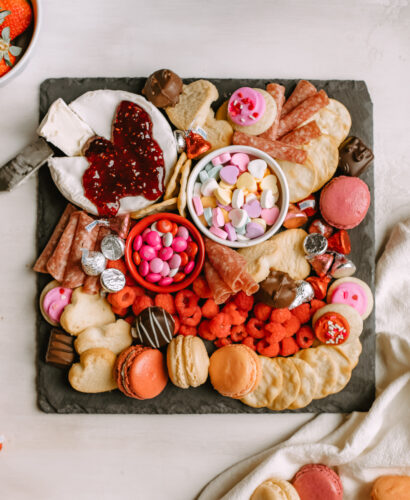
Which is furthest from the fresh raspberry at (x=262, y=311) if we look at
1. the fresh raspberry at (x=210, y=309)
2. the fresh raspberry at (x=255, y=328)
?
the fresh raspberry at (x=210, y=309)

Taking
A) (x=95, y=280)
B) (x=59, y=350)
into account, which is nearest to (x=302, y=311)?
(x=95, y=280)

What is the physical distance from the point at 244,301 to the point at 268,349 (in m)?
0.15

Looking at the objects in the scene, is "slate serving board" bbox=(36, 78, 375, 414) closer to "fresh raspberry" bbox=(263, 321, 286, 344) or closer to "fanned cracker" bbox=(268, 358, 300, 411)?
"fanned cracker" bbox=(268, 358, 300, 411)

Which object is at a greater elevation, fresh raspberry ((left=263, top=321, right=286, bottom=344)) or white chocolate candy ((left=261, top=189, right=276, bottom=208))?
→ white chocolate candy ((left=261, top=189, right=276, bottom=208))

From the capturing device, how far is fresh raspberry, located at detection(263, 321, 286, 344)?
1462 mm

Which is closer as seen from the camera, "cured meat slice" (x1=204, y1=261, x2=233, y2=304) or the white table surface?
"cured meat slice" (x1=204, y1=261, x2=233, y2=304)

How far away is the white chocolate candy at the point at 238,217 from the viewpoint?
55.6 inches

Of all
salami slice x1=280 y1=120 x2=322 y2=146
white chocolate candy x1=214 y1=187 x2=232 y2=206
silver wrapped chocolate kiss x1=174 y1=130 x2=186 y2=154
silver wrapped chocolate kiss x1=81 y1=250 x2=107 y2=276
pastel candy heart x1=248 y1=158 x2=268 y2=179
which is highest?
salami slice x1=280 y1=120 x2=322 y2=146

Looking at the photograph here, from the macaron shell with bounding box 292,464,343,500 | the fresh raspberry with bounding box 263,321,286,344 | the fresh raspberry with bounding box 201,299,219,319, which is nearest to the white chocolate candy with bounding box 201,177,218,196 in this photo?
the fresh raspberry with bounding box 201,299,219,319

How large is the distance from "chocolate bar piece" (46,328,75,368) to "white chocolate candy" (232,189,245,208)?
2.00 feet

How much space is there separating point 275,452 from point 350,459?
0.21 meters

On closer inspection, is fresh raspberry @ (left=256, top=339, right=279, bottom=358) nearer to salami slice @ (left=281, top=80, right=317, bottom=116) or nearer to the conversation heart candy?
the conversation heart candy

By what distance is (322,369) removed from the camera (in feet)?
4.84

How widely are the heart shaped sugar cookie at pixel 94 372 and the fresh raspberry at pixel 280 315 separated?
0.46m
